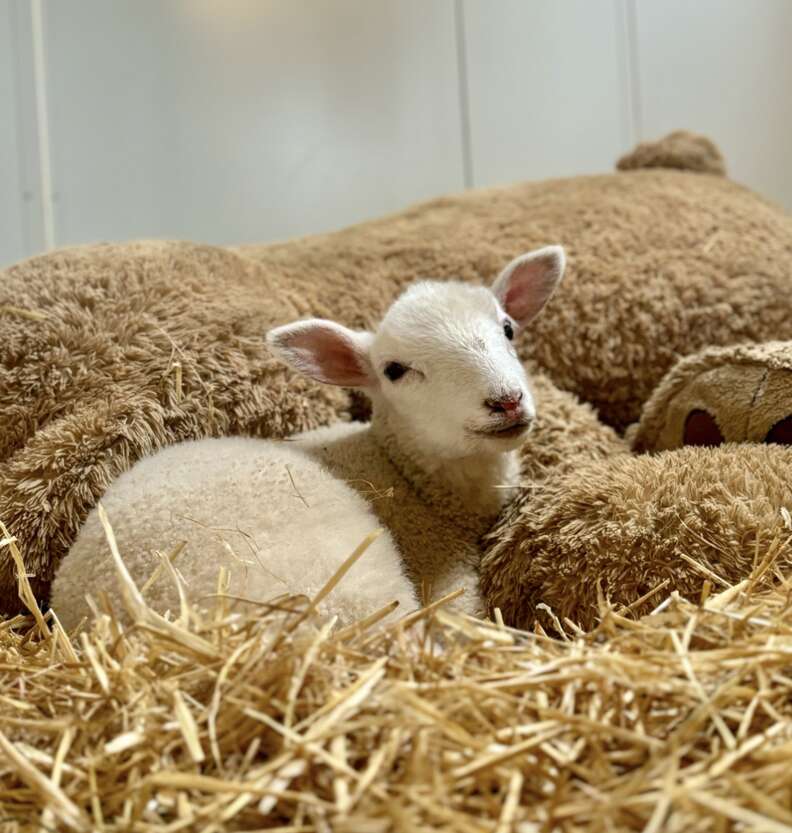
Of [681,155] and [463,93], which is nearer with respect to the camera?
[681,155]

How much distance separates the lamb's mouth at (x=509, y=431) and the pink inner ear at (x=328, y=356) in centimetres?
30

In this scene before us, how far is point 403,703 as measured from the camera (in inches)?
25.9

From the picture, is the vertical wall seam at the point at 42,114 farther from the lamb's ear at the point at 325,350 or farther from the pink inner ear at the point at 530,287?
the pink inner ear at the point at 530,287

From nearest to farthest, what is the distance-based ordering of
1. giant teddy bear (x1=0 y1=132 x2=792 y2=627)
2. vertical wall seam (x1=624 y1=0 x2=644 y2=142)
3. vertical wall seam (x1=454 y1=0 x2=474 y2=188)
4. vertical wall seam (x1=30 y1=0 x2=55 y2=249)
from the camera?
giant teddy bear (x1=0 y1=132 x2=792 y2=627) → vertical wall seam (x1=30 y1=0 x2=55 y2=249) → vertical wall seam (x1=454 y1=0 x2=474 y2=188) → vertical wall seam (x1=624 y1=0 x2=644 y2=142)

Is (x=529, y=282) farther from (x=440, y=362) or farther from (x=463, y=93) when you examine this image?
(x=463, y=93)

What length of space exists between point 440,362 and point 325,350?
→ 0.76ft

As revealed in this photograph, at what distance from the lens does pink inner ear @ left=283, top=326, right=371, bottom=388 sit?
135cm

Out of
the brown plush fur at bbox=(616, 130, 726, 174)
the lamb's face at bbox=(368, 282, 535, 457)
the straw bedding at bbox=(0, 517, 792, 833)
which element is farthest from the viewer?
the brown plush fur at bbox=(616, 130, 726, 174)

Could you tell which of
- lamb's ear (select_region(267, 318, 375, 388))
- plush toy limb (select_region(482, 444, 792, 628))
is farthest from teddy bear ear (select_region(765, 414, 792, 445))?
lamb's ear (select_region(267, 318, 375, 388))

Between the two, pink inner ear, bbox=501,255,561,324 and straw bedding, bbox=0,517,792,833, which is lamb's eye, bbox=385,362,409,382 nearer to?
pink inner ear, bbox=501,255,561,324

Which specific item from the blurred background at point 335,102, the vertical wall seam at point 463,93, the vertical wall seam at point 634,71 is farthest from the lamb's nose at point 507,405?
the vertical wall seam at point 634,71

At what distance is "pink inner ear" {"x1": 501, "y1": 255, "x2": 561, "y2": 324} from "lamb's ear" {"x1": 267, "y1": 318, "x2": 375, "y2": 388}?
0.94ft

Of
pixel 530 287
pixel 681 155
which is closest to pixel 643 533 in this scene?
pixel 530 287

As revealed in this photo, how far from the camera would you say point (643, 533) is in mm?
1070
